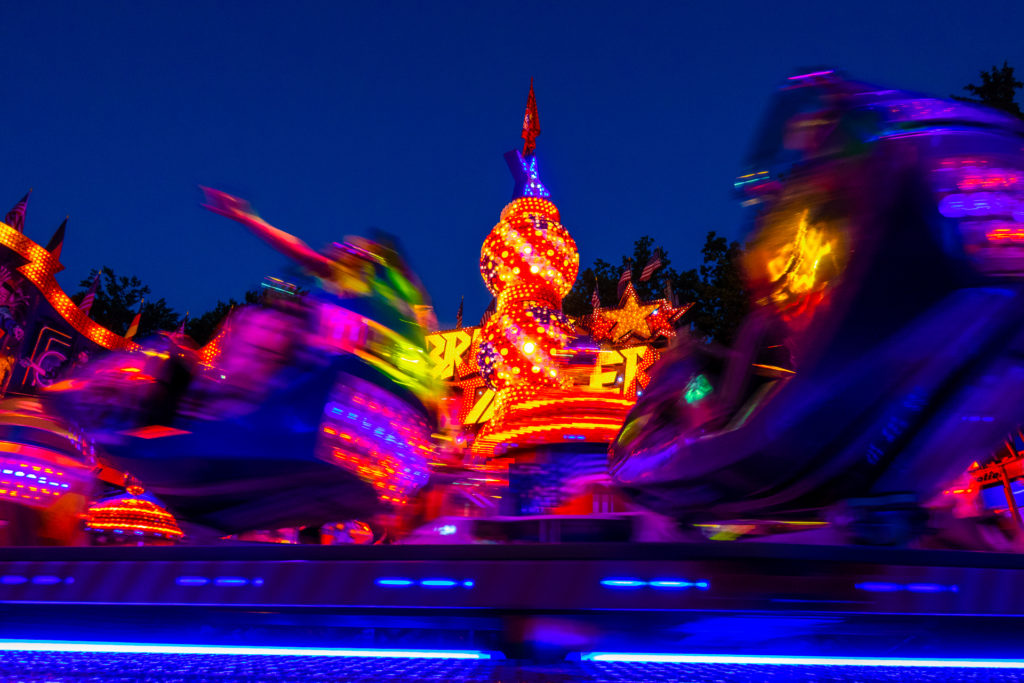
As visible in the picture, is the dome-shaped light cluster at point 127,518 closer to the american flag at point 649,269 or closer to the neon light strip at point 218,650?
the neon light strip at point 218,650

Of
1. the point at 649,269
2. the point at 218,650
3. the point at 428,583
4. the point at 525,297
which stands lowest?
the point at 218,650

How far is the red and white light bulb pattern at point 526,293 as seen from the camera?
4.80m

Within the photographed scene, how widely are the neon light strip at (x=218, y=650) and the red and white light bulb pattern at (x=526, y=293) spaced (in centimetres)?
353

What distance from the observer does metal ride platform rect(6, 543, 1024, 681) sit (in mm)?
1019

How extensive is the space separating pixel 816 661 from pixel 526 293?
392cm

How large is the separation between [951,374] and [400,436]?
5.29 ft

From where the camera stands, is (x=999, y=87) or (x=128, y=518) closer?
(x=128, y=518)

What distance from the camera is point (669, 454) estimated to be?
2203 millimetres

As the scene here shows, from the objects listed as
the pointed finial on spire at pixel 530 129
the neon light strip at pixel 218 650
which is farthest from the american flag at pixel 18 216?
the neon light strip at pixel 218 650

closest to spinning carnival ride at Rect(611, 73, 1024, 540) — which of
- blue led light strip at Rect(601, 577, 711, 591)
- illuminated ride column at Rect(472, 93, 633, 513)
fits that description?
blue led light strip at Rect(601, 577, 711, 591)

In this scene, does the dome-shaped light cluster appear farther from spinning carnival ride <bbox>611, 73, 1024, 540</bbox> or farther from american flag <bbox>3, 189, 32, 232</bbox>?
american flag <bbox>3, 189, 32, 232</bbox>

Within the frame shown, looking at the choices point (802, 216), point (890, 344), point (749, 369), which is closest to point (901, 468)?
point (890, 344)

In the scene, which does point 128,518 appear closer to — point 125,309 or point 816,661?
point 816,661

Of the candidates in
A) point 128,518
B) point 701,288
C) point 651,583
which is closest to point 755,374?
point 651,583
